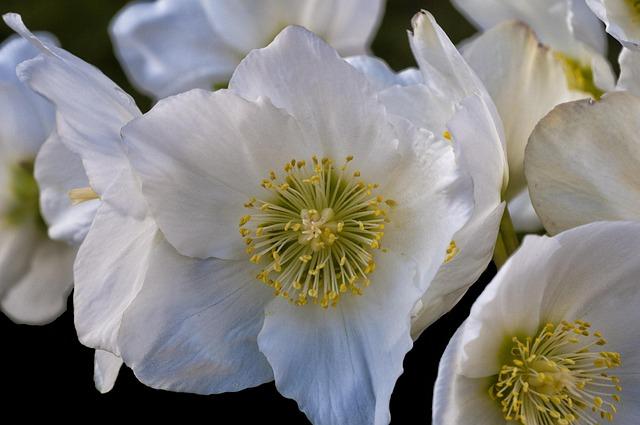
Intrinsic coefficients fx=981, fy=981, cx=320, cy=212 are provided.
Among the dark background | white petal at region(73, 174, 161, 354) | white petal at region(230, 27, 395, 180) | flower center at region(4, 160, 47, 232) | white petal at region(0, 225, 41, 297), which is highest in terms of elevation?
white petal at region(230, 27, 395, 180)

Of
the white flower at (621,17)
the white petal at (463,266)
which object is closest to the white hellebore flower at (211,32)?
the white flower at (621,17)

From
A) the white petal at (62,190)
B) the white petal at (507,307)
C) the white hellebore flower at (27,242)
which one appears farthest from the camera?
the white hellebore flower at (27,242)

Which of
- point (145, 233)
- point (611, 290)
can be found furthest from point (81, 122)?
point (611, 290)

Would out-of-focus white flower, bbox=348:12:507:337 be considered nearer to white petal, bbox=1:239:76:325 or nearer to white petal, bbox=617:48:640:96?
white petal, bbox=617:48:640:96

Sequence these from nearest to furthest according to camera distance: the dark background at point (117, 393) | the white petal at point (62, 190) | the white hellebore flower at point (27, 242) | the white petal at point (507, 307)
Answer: the white petal at point (507, 307) < the white petal at point (62, 190) < the white hellebore flower at point (27, 242) < the dark background at point (117, 393)

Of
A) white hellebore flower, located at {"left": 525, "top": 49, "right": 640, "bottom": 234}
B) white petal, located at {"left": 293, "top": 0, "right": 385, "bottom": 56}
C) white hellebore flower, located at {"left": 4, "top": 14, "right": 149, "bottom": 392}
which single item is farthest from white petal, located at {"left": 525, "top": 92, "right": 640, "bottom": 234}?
white petal, located at {"left": 293, "top": 0, "right": 385, "bottom": 56}

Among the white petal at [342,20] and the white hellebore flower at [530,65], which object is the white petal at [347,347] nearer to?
the white hellebore flower at [530,65]

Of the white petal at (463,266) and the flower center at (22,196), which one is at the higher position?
the white petal at (463,266)
